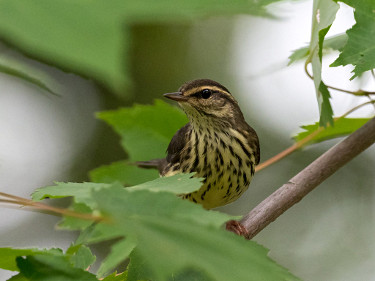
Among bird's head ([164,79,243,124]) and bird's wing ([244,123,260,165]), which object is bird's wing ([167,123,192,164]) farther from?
bird's wing ([244,123,260,165])

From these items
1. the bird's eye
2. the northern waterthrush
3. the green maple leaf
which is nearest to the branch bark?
the green maple leaf

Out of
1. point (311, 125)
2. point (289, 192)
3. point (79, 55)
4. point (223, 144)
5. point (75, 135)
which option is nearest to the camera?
point (79, 55)

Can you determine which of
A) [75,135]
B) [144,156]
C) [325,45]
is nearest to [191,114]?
[144,156]

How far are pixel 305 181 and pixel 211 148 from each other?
1.09 meters

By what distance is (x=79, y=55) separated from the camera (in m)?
0.45

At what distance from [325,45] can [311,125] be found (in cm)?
41

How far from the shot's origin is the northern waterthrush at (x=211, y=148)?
295 centimetres

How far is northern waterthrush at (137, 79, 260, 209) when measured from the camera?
2.95 meters

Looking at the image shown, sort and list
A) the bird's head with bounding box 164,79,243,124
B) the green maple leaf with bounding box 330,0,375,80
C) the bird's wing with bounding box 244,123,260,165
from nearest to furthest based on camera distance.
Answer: the green maple leaf with bounding box 330,0,375,80 → the bird's head with bounding box 164,79,243,124 → the bird's wing with bounding box 244,123,260,165

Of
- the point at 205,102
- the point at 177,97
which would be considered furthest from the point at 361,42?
the point at 205,102

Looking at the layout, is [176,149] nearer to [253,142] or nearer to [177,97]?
[177,97]

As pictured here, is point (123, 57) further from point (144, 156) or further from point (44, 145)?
point (44, 145)

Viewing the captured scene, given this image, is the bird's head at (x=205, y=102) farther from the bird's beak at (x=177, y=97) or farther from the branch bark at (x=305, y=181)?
the branch bark at (x=305, y=181)

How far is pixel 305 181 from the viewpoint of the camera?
1949mm
